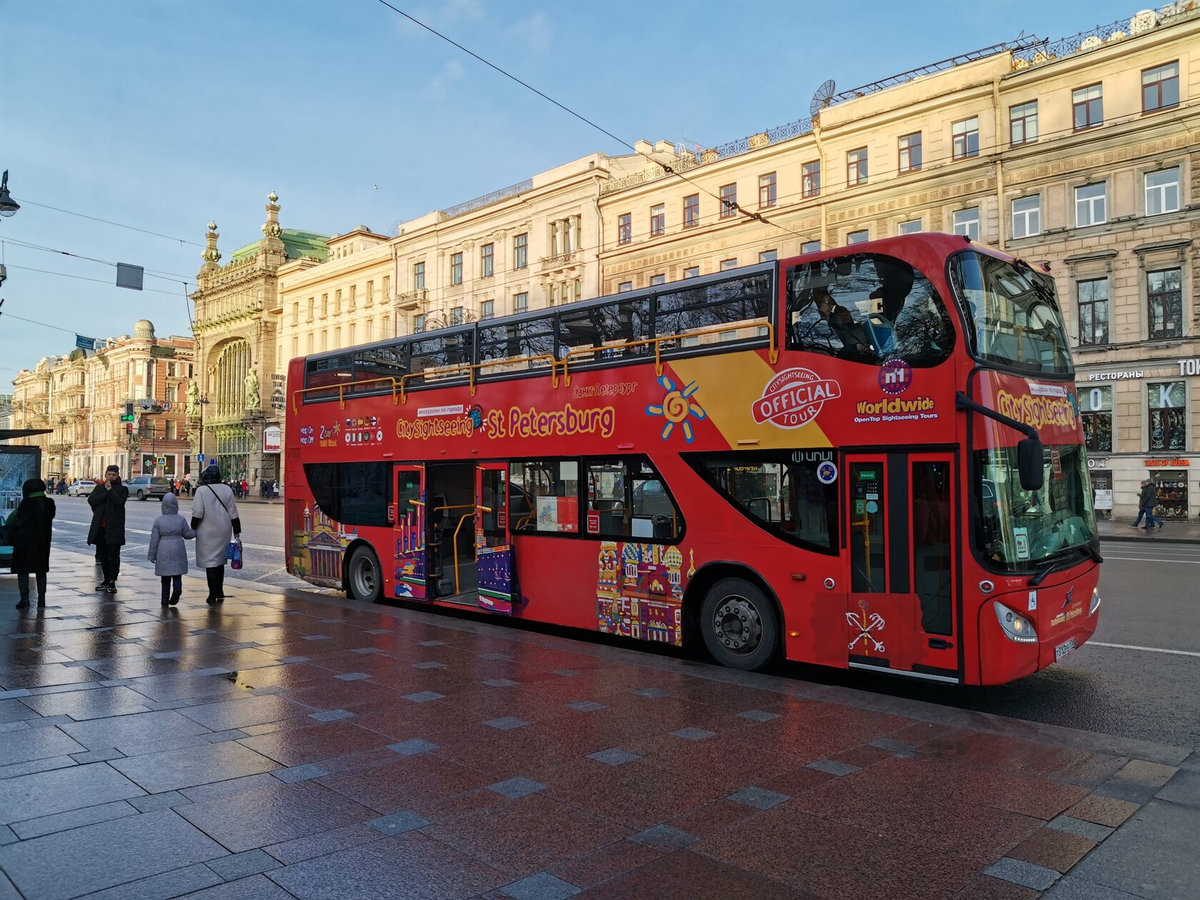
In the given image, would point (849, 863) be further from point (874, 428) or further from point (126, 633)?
point (126, 633)

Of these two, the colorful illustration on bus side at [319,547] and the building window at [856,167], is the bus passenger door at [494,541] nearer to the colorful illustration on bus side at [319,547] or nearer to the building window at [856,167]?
the colorful illustration on bus side at [319,547]

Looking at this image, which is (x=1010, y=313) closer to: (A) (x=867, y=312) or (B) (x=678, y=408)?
(A) (x=867, y=312)

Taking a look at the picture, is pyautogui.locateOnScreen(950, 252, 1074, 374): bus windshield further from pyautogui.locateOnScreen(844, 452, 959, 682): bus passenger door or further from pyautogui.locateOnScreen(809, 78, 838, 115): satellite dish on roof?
pyautogui.locateOnScreen(809, 78, 838, 115): satellite dish on roof

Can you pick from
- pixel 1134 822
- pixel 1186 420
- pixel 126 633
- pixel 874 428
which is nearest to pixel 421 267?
pixel 1186 420

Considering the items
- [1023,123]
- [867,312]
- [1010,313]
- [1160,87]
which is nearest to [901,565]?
[867,312]

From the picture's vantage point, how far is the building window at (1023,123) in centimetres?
3006

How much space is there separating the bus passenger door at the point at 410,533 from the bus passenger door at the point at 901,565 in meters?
6.67

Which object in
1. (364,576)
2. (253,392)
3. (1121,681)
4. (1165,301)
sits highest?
(253,392)

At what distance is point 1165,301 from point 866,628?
27.7m

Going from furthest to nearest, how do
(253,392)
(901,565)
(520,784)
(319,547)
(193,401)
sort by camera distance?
(193,401), (253,392), (319,547), (901,565), (520,784)

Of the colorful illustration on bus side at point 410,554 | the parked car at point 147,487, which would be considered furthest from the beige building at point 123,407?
the colorful illustration on bus side at point 410,554

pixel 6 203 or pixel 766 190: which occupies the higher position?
pixel 766 190

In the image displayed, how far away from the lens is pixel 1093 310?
29.7 metres

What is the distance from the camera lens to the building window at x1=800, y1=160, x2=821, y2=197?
34.9 meters
